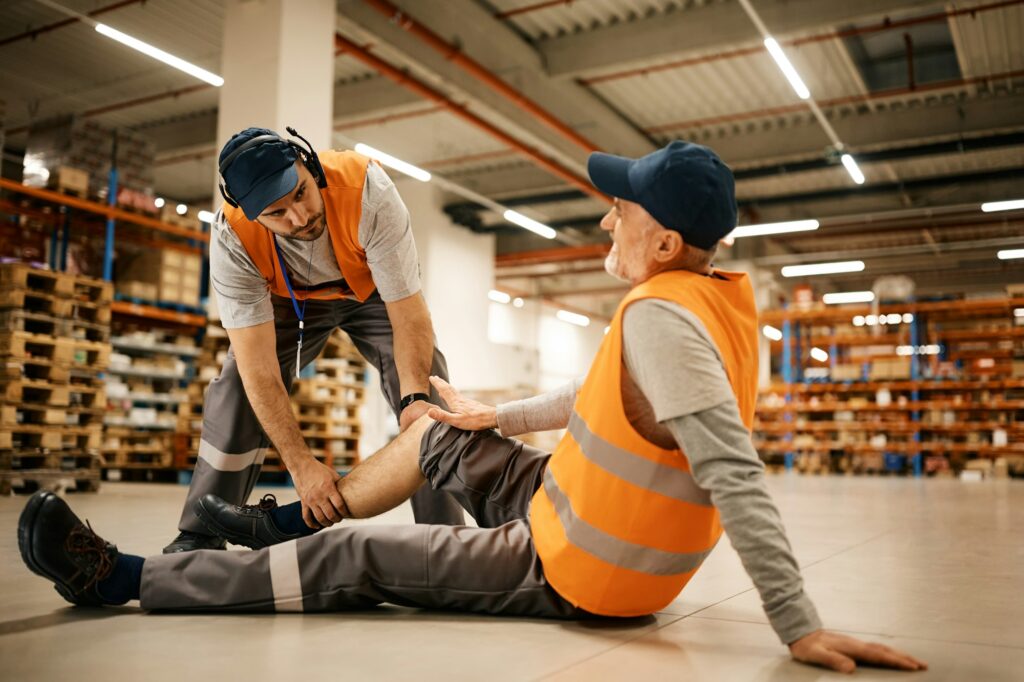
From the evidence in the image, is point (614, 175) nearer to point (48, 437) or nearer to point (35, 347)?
point (48, 437)

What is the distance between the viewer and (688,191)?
6.22 feet

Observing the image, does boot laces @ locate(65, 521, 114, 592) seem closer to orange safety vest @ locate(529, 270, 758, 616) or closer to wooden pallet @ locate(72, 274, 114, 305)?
orange safety vest @ locate(529, 270, 758, 616)

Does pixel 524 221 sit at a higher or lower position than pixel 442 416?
higher

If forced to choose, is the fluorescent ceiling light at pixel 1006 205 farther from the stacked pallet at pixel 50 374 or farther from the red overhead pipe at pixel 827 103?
the stacked pallet at pixel 50 374

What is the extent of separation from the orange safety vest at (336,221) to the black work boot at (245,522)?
80 cm

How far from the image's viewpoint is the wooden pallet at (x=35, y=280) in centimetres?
809

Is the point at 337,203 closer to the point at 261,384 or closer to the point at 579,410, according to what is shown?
the point at 261,384

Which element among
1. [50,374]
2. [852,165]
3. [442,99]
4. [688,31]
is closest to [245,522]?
[50,374]

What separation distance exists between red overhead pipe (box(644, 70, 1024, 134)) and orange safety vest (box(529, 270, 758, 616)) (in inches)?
515

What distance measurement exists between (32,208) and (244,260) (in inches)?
425

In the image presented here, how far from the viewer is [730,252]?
2186cm

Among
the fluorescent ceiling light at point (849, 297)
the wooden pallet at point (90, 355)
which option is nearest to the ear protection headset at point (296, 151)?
the wooden pallet at point (90, 355)

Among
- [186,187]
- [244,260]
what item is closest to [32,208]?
[186,187]

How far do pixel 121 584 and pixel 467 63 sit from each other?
10.4 m
